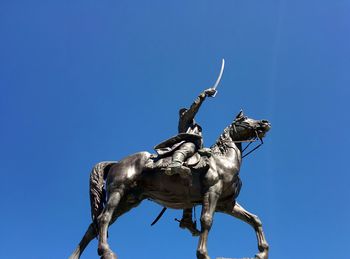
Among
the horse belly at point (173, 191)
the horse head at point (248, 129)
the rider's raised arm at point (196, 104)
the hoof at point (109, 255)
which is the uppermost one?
the rider's raised arm at point (196, 104)

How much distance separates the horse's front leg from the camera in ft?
30.8

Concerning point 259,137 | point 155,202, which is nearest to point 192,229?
point 155,202

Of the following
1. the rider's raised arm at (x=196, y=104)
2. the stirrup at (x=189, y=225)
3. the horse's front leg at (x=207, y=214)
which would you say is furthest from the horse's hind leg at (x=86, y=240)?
the rider's raised arm at (x=196, y=104)

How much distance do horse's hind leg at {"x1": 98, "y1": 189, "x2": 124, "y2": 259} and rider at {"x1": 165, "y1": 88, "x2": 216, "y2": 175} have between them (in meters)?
1.31

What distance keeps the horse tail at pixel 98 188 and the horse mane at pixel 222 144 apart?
2522mm

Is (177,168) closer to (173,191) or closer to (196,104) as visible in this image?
(173,191)

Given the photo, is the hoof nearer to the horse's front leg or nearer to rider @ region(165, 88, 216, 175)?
the horse's front leg

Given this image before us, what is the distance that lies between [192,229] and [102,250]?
2.41 meters

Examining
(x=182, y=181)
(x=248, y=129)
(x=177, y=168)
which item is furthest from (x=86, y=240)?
(x=248, y=129)

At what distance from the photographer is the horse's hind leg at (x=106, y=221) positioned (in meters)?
9.41

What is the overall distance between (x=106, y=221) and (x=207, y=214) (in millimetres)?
2201

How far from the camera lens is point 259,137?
11312mm

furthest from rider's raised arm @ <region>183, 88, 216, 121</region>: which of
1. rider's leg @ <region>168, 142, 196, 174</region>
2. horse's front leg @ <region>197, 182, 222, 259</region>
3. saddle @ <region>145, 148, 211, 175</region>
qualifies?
horse's front leg @ <region>197, 182, 222, 259</region>

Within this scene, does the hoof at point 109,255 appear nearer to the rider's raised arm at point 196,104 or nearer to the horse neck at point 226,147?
the horse neck at point 226,147
